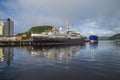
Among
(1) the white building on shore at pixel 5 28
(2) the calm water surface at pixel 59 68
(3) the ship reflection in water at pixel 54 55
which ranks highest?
(1) the white building on shore at pixel 5 28

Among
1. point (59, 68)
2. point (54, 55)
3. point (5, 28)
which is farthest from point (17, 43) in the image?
point (5, 28)

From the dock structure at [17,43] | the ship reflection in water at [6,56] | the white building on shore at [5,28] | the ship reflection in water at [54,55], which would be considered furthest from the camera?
the white building on shore at [5,28]

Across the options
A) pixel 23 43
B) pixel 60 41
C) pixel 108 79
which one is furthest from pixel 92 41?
pixel 108 79

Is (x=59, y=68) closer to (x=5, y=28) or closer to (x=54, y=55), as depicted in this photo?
(x=54, y=55)

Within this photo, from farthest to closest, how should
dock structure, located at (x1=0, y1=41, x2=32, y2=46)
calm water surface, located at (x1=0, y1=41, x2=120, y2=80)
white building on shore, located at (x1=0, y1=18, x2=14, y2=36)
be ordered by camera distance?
white building on shore, located at (x1=0, y1=18, x2=14, y2=36) < dock structure, located at (x1=0, y1=41, x2=32, y2=46) < calm water surface, located at (x1=0, y1=41, x2=120, y2=80)

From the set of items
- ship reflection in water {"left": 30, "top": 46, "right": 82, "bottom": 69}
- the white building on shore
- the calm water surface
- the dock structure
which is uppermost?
the white building on shore

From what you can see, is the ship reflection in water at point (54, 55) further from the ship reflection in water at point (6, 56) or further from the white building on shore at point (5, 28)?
the white building on shore at point (5, 28)

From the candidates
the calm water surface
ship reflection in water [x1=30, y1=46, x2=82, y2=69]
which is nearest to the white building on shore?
ship reflection in water [x1=30, y1=46, x2=82, y2=69]

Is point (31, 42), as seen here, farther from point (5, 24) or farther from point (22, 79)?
point (5, 24)

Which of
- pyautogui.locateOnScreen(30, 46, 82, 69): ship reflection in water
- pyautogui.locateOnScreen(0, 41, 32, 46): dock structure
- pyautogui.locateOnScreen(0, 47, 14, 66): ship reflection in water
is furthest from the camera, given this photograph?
pyautogui.locateOnScreen(0, 41, 32, 46): dock structure

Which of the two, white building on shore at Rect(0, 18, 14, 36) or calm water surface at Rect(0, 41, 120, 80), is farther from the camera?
white building on shore at Rect(0, 18, 14, 36)

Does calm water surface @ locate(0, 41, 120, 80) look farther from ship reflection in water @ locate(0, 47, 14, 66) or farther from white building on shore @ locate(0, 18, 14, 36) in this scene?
white building on shore @ locate(0, 18, 14, 36)

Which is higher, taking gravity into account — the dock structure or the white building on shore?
the white building on shore

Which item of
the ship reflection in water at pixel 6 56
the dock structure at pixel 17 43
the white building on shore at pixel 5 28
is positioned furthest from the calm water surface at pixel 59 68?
the white building on shore at pixel 5 28
